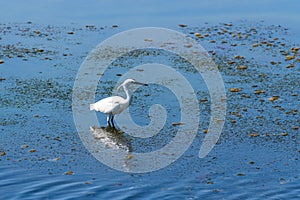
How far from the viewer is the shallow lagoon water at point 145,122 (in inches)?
418

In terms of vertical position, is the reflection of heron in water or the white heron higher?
the white heron

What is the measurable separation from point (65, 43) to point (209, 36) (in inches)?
145

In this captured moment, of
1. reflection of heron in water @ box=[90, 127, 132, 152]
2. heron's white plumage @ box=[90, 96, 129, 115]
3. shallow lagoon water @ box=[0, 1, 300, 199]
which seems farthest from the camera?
heron's white plumage @ box=[90, 96, 129, 115]

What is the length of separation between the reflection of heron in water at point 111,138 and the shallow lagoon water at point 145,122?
18 centimetres

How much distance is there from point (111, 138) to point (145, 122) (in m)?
0.85

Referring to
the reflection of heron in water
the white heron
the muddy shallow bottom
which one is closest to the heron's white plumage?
the white heron

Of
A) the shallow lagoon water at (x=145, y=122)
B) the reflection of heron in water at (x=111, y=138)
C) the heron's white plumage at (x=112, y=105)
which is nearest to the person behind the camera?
the shallow lagoon water at (x=145, y=122)

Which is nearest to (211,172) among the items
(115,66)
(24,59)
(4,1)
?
(115,66)

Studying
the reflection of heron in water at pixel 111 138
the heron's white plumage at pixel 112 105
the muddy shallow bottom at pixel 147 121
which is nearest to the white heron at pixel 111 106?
the heron's white plumage at pixel 112 105

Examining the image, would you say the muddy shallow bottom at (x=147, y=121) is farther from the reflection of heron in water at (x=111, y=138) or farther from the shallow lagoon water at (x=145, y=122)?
the reflection of heron in water at (x=111, y=138)

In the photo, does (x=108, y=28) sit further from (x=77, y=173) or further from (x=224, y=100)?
(x=77, y=173)

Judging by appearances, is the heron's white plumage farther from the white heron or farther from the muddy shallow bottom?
the muddy shallow bottom

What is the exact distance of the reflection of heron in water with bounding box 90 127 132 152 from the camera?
1225cm

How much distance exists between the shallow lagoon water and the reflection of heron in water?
18cm
